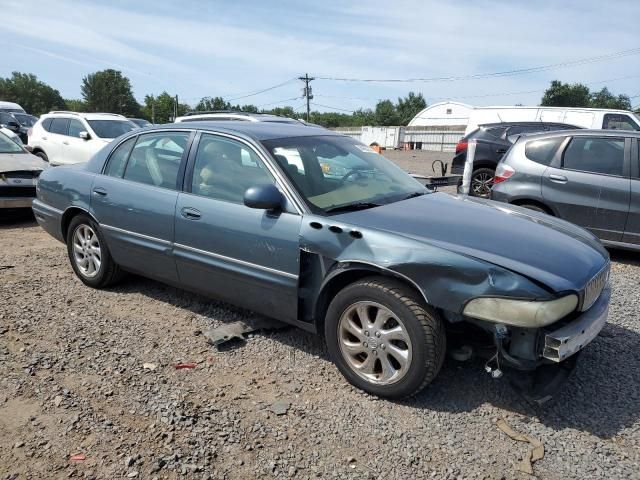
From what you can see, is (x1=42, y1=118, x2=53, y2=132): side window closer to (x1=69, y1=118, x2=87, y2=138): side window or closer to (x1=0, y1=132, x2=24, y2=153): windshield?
(x1=69, y1=118, x2=87, y2=138): side window

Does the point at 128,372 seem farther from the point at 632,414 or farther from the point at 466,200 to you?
the point at 632,414

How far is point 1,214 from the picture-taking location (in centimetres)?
737

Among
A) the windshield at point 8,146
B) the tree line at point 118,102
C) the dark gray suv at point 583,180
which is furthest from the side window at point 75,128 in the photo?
the tree line at point 118,102

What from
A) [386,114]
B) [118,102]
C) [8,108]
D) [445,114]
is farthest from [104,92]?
[8,108]

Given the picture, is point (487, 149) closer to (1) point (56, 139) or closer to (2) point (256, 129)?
(2) point (256, 129)

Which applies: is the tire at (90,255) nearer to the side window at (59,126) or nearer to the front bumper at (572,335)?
the front bumper at (572,335)

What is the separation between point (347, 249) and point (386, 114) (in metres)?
87.2

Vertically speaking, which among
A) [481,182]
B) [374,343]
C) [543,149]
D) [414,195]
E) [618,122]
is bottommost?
[374,343]

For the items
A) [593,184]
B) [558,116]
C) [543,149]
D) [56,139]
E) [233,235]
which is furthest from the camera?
[558,116]

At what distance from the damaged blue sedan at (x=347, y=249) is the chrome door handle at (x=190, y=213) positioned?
0.01 m

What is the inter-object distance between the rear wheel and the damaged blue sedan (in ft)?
20.3

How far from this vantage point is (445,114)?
5816 centimetres

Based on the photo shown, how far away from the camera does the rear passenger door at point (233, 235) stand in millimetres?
3311

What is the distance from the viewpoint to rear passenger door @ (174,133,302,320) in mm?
3311
